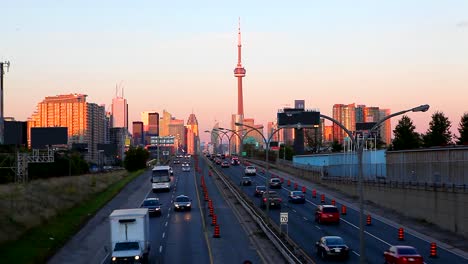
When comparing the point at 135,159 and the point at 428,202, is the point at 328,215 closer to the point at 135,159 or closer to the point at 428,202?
the point at 428,202

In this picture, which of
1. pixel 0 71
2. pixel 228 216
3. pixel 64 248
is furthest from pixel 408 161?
pixel 0 71

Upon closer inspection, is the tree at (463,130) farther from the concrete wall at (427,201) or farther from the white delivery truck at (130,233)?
the white delivery truck at (130,233)

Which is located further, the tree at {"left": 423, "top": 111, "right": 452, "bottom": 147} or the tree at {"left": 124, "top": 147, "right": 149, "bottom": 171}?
the tree at {"left": 124, "top": 147, "right": 149, "bottom": 171}

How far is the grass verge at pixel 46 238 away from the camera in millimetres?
36397

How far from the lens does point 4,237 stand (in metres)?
40.5

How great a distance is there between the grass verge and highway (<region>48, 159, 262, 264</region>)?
59cm

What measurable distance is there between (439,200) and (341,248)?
18.1 m

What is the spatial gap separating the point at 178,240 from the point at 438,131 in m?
79.7

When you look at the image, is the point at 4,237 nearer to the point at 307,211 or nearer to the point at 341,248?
the point at 341,248

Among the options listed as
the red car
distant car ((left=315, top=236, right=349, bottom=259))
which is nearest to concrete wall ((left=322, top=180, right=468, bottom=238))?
distant car ((left=315, top=236, right=349, bottom=259))

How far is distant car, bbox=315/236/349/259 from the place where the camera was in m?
35.6

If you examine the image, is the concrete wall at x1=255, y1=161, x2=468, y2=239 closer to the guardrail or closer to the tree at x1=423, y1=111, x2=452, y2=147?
the guardrail

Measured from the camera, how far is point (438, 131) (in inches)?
4469

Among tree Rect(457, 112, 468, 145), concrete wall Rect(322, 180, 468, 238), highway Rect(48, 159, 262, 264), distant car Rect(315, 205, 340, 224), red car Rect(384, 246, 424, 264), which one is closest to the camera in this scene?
red car Rect(384, 246, 424, 264)
